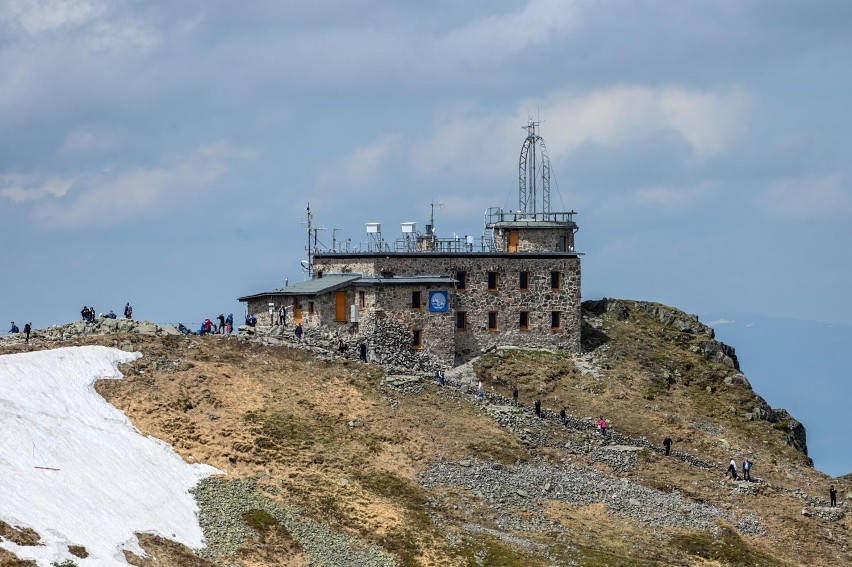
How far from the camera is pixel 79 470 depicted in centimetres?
5959

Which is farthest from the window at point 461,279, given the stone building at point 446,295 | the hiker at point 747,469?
the hiker at point 747,469

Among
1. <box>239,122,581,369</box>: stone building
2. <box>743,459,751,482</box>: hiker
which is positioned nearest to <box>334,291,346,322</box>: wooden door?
<box>239,122,581,369</box>: stone building

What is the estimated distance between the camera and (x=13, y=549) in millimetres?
48812

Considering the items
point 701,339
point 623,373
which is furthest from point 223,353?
point 701,339

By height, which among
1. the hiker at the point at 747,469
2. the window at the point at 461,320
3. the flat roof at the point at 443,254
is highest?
the flat roof at the point at 443,254

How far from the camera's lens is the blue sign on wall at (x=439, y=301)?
91688mm

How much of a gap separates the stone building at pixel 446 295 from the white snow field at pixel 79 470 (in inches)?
825

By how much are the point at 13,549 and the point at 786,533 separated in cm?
4427

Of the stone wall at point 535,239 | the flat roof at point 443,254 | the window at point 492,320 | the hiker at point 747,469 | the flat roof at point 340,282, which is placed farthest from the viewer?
the stone wall at point 535,239

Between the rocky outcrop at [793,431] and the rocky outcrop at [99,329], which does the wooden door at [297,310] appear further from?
the rocky outcrop at [793,431]

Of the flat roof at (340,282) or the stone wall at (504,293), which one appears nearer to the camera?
the flat roof at (340,282)

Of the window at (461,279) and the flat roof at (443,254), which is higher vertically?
the flat roof at (443,254)

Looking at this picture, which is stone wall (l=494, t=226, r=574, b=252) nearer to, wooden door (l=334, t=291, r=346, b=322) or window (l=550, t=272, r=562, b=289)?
window (l=550, t=272, r=562, b=289)

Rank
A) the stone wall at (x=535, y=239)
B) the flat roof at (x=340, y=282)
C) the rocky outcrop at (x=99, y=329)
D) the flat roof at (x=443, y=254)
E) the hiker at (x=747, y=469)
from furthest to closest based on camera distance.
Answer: the stone wall at (x=535, y=239), the flat roof at (x=443, y=254), the flat roof at (x=340, y=282), the rocky outcrop at (x=99, y=329), the hiker at (x=747, y=469)
